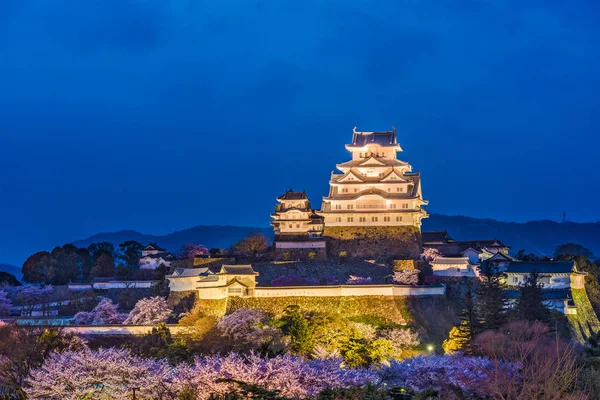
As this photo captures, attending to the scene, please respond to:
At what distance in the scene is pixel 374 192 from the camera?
61312 mm

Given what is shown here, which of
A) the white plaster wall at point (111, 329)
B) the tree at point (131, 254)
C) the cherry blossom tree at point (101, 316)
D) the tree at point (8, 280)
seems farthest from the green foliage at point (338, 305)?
the tree at point (8, 280)

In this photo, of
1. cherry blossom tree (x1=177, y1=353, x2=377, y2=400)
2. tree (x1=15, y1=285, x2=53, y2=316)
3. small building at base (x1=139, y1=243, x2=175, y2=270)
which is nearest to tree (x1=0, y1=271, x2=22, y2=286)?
tree (x1=15, y1=285, x2=53, y2=316)

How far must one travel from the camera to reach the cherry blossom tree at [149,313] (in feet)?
167

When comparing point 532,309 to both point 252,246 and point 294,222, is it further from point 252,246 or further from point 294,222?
point 252,246

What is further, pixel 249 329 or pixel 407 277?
pixel 407 277

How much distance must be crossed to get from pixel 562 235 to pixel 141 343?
14679 cm

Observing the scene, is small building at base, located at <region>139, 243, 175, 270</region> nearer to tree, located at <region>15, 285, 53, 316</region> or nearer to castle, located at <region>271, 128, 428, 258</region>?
tree, located at <region>15, 285, 53, 316</region>

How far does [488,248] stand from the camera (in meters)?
64.2

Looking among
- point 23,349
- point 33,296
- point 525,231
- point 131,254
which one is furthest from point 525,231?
point 23,349

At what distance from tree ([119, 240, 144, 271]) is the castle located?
20.8 metres

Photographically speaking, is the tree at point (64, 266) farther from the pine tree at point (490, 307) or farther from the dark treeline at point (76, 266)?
the pine tree at point (490, 307)

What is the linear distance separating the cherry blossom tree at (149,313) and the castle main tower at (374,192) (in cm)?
1507

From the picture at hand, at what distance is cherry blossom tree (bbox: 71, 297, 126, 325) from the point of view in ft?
177

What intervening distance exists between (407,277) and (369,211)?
8.63 m
